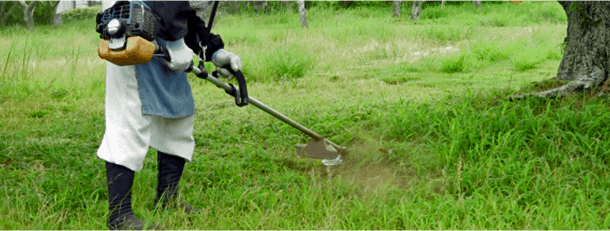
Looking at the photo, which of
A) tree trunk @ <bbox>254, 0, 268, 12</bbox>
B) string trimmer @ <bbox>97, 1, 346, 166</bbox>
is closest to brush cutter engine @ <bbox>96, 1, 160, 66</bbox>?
string trimmer @ <bbox>97, 1, 346, 166</bbox>

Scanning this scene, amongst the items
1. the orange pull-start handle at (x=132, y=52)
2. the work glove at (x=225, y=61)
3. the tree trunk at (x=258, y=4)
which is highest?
the orange pull-start handle at (x=132, y=52)

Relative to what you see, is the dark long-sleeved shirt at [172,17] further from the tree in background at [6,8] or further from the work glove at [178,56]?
the tree in background at [6,8]

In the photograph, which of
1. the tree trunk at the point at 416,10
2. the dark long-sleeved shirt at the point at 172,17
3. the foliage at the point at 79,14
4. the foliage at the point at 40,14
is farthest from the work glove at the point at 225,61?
the foliage at the point at 79,14

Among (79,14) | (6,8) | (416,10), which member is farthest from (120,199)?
(79,14)

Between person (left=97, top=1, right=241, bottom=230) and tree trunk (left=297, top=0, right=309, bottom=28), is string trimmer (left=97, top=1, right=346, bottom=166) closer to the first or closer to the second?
person (left=97, top=1, right=241, bottom=230)

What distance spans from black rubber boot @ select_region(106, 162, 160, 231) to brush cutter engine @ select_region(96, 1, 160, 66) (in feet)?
1.87

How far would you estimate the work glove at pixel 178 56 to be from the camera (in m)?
2.42

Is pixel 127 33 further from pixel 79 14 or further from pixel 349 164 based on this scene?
pixel 79 14

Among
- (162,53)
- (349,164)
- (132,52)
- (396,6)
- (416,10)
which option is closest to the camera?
(132,52)

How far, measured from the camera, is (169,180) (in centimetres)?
285

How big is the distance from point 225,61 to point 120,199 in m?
0.91

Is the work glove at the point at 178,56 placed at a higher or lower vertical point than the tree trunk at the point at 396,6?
higher

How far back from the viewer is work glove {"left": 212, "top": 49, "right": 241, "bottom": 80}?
2750mm

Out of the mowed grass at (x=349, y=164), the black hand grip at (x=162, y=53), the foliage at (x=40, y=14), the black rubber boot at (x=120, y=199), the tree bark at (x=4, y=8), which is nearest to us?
the black hand grip at (x=162, y=53)
